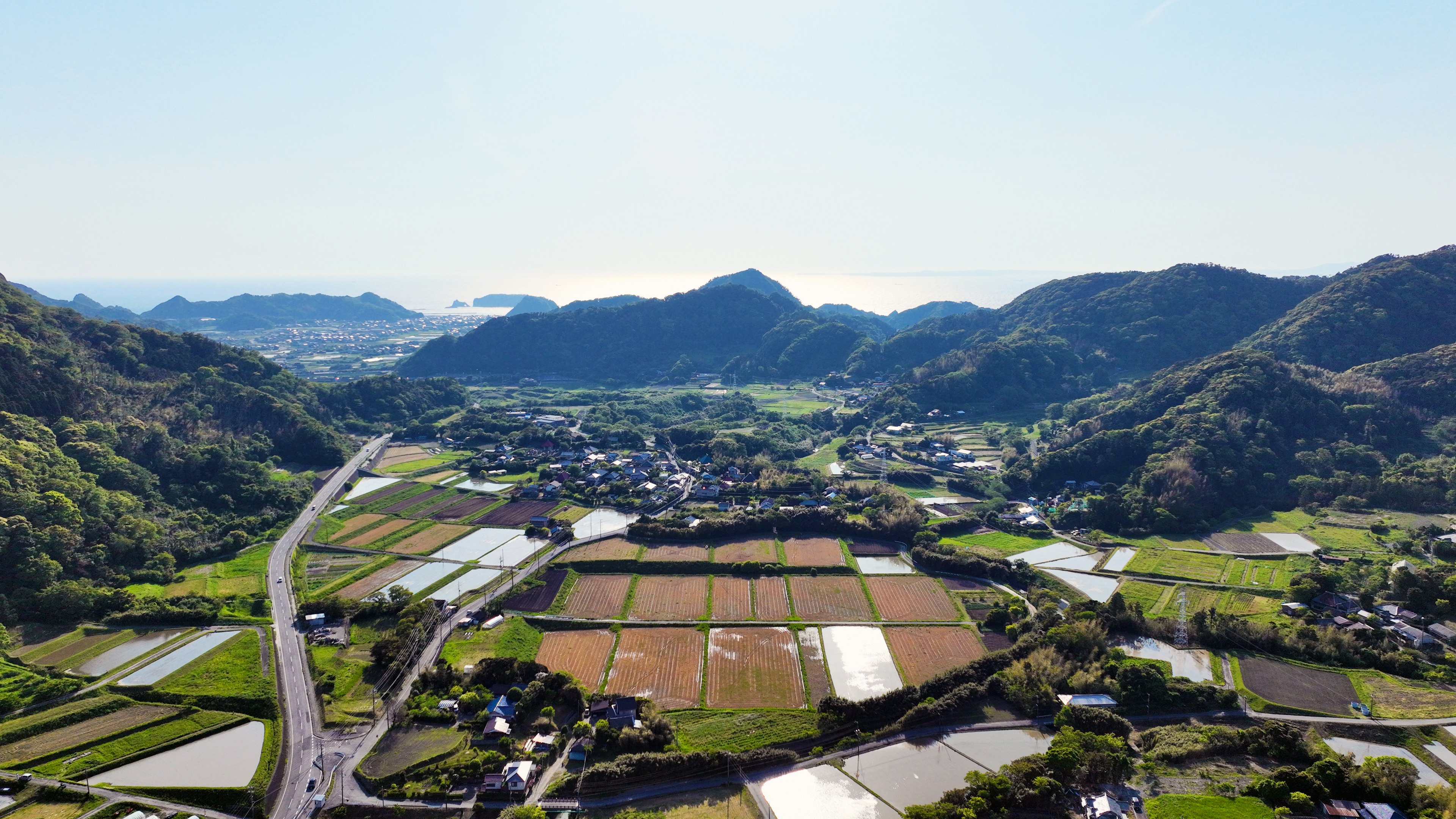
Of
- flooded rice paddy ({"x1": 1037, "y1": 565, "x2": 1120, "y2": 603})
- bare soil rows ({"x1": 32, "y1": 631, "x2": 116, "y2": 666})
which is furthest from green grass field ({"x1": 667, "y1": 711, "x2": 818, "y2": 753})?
bare soil rows ({"x1": 32, "y1": 631, "x2": 116, "y2": 666})

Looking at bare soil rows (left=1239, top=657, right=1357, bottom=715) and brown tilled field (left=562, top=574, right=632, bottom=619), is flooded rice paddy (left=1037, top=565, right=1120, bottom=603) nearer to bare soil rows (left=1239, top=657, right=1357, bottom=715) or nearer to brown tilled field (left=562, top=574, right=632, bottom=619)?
bare soil rows (left=1239, top=657, right=1357, bottom=715)

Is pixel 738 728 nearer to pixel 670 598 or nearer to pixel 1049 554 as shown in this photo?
pixel 670 598

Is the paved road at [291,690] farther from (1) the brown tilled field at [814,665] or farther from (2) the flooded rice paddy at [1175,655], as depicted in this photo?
(2) the flooded rice paddy at [1175,655]

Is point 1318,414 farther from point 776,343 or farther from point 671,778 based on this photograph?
point 776,343

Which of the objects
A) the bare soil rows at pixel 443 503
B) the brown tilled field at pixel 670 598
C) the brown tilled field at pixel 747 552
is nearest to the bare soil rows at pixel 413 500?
the bare soil rows at pixel 443 503

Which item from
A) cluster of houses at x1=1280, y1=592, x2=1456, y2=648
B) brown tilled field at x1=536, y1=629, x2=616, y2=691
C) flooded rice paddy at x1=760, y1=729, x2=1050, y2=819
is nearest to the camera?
flooded rice paddy at x1=760, y1=729, x2=1050, y2=819

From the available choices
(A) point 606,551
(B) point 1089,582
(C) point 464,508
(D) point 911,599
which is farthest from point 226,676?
(B) point 1089,582
